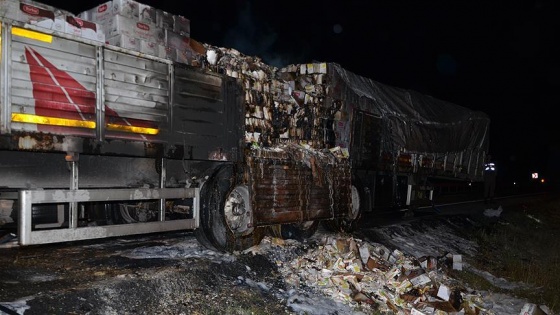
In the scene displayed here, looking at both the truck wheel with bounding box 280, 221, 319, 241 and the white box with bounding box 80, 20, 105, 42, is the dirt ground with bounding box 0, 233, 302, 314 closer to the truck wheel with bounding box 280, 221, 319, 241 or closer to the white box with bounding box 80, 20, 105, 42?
the truck wheel with bounding box 280, 221, 319, 241

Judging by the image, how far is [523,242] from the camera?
1258cm

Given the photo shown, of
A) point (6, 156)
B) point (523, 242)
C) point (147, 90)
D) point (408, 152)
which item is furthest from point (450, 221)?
point (6, 156)

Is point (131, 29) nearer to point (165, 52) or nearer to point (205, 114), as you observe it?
point (165, 52)

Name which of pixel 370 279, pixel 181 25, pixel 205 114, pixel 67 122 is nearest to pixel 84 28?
pixel 67 122

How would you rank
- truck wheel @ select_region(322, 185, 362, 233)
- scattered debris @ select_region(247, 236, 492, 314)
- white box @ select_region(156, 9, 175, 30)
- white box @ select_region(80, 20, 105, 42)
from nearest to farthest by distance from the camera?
white box @ select_region(80, 20, 105, 42), white box @ select_region(156, 9, 175, 30), scattered debris @ select_region(247, 236, 492, 314), truck wheel @ select_region(322, 185, 362, 233)

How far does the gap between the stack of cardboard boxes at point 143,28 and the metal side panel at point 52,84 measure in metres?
0.47

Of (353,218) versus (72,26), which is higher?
(72,26)

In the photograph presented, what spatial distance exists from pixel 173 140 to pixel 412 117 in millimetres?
7458

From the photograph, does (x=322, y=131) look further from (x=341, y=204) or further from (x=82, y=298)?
(x=82, y=298)

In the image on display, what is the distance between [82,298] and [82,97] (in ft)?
6.47

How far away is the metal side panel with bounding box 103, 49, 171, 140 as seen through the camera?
485 centimetres

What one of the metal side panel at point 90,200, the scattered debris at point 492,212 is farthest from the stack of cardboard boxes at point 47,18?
the scattered debris at point 492,212

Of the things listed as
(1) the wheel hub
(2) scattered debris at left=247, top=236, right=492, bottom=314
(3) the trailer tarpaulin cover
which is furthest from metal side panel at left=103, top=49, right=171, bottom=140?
(3) the trailer tarpaulin cover

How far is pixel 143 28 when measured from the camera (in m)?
5.27
